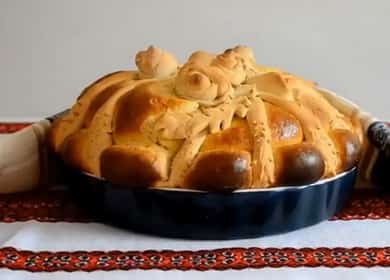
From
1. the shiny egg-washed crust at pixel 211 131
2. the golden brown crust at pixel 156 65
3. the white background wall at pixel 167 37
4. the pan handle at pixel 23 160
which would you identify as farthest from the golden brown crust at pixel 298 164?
the white background wall at pixel 167 37

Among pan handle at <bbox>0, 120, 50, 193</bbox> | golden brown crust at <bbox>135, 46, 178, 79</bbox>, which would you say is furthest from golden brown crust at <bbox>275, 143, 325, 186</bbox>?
pan handle at <bbox>0, 120, 50, 193</bbox>

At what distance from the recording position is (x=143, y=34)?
1274 millimetres

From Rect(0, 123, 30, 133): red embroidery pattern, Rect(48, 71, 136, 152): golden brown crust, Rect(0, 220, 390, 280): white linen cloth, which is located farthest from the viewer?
Rect(0, 123, 30, 133): red embroidery pattern

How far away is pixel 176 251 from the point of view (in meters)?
0.59

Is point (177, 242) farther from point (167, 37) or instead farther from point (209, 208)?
point (167, 37)

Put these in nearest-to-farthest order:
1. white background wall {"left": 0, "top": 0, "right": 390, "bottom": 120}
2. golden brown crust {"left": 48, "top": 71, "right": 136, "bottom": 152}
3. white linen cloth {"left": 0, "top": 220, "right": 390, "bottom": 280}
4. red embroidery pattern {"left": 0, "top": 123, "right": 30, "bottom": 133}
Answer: white linen cloth {"left": 0, "top": 220, "right": 390, "bottom": 280} < golden brown crust {"left": 48, "top": 71, "right": 136, "bottom": 152} < red embroidery pattern {"left": 0, "top": 123, "right": 30, "bottom": 133} < white background wall {"left": 0, "top": 0, "right": 390, "bottom": 120}

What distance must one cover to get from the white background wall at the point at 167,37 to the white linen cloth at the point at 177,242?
2.10 ft

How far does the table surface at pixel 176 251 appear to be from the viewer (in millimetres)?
554

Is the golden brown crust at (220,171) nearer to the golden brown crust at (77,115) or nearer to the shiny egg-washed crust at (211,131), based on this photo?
the shiny egg-washed crust at (211,131)

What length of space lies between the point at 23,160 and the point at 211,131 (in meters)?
0.22

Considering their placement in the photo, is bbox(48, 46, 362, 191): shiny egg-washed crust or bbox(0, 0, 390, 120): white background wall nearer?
bbox(48, 46, 362, 191): shiny egg-washed crust

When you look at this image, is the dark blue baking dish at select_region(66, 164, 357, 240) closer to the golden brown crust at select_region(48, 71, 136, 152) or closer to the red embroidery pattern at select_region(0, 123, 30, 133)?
the golden brown crust at select_region(48, 71, 136, 152)

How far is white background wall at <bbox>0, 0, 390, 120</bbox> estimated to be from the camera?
1.26m

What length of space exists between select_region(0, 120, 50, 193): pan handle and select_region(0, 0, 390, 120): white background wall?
0.53 metres
